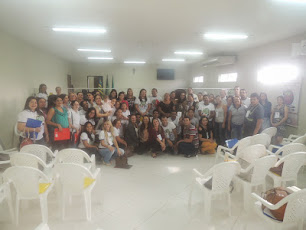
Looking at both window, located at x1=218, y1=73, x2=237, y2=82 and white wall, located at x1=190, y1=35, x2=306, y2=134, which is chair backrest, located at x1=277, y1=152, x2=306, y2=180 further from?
window, located at x1=218, y1=73, x2=237, y2=82

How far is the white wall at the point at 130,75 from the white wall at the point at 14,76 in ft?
14.5

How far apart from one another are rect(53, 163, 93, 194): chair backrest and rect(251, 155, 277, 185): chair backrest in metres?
1.97

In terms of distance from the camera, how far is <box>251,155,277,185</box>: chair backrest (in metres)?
2.37

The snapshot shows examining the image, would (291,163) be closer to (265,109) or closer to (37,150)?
(265,109)

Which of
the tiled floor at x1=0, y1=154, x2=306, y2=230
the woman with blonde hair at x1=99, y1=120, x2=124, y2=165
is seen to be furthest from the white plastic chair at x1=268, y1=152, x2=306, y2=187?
the woman with blonde hair at x1=99, y1=120, x2=124, y2=165

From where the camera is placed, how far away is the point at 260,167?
2422 mm

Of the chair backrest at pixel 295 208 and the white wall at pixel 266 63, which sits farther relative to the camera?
the white wall at pixel 266 63

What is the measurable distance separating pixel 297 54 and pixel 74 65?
10.5 meters

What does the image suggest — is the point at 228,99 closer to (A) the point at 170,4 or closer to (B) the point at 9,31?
(A) the point at 170,4

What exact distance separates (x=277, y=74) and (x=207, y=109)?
2.23 meters

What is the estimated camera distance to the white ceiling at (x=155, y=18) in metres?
2.99

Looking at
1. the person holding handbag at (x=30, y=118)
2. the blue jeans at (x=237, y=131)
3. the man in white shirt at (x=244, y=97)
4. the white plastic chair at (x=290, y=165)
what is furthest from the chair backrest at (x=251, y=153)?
the person holding handbag at (x=30, y=118)

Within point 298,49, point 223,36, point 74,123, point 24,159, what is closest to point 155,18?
point 223,36

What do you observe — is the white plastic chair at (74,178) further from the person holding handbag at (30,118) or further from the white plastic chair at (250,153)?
the white plastic chair at (250,153)
